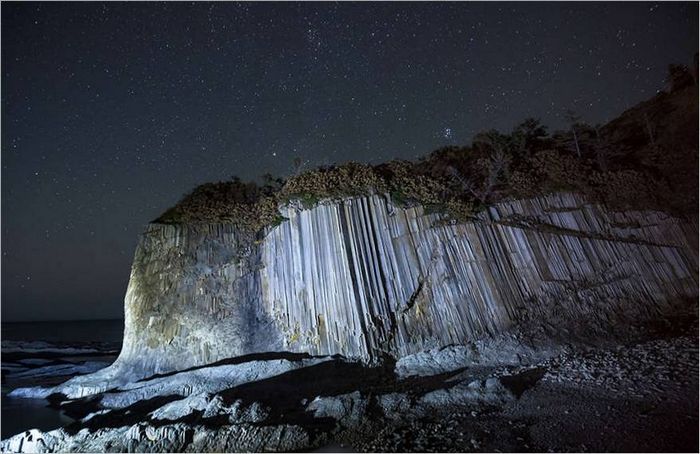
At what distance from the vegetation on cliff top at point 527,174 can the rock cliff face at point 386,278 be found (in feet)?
1.76

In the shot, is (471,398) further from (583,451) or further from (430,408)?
(583,451)

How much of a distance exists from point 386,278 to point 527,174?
6708 millimetres

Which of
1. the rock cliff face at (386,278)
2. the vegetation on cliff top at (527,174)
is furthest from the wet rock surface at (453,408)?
the vegetation on cliff top at (527,174)

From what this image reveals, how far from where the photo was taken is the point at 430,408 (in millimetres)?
8672

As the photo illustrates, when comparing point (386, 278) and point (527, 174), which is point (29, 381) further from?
point (527, 174)

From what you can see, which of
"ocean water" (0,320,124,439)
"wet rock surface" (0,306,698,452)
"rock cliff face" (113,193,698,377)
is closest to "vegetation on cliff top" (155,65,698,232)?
"rock cliff face" (113,193,698,377)

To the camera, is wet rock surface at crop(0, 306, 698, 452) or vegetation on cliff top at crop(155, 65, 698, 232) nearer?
wet rock surface at crop(0, 306, 698, 452)

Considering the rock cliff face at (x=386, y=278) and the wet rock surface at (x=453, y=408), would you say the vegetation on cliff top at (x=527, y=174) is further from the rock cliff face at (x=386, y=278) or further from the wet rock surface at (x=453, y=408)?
the wet rock surface at (x=453, y=408)

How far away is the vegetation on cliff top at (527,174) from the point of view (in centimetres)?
1298

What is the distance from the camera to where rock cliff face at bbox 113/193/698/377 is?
41.2 ft

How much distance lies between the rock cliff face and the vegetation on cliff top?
1.76ft

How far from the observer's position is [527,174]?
14516 millimetres

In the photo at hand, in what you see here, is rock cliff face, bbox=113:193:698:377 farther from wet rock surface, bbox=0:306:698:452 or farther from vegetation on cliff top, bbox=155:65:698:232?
wet rock surface, bbox=0:306:698:452

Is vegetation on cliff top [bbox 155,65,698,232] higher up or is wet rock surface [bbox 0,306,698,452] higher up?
vegetation on cliff top [bbox 155,65,698,232]
